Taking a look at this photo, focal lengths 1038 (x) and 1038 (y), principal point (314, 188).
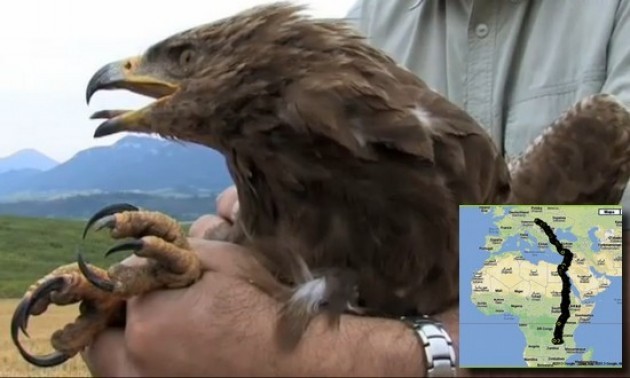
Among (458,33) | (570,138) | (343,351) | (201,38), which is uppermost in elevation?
(201,38)

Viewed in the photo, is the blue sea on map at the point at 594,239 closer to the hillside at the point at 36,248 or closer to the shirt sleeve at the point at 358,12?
the hillside at the point at 36,248

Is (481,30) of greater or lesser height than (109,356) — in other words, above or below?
above

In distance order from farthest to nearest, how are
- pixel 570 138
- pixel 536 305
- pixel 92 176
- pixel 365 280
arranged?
pixel 92 176 < pixel 570 138 < pixel 365 280 < pixel 536 305

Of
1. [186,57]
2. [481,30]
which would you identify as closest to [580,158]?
[481,30]

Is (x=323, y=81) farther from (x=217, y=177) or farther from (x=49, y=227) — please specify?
(x=49, y=227)

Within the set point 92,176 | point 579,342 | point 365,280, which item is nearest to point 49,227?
point 92,176

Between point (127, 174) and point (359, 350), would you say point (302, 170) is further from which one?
point (127, 174)
